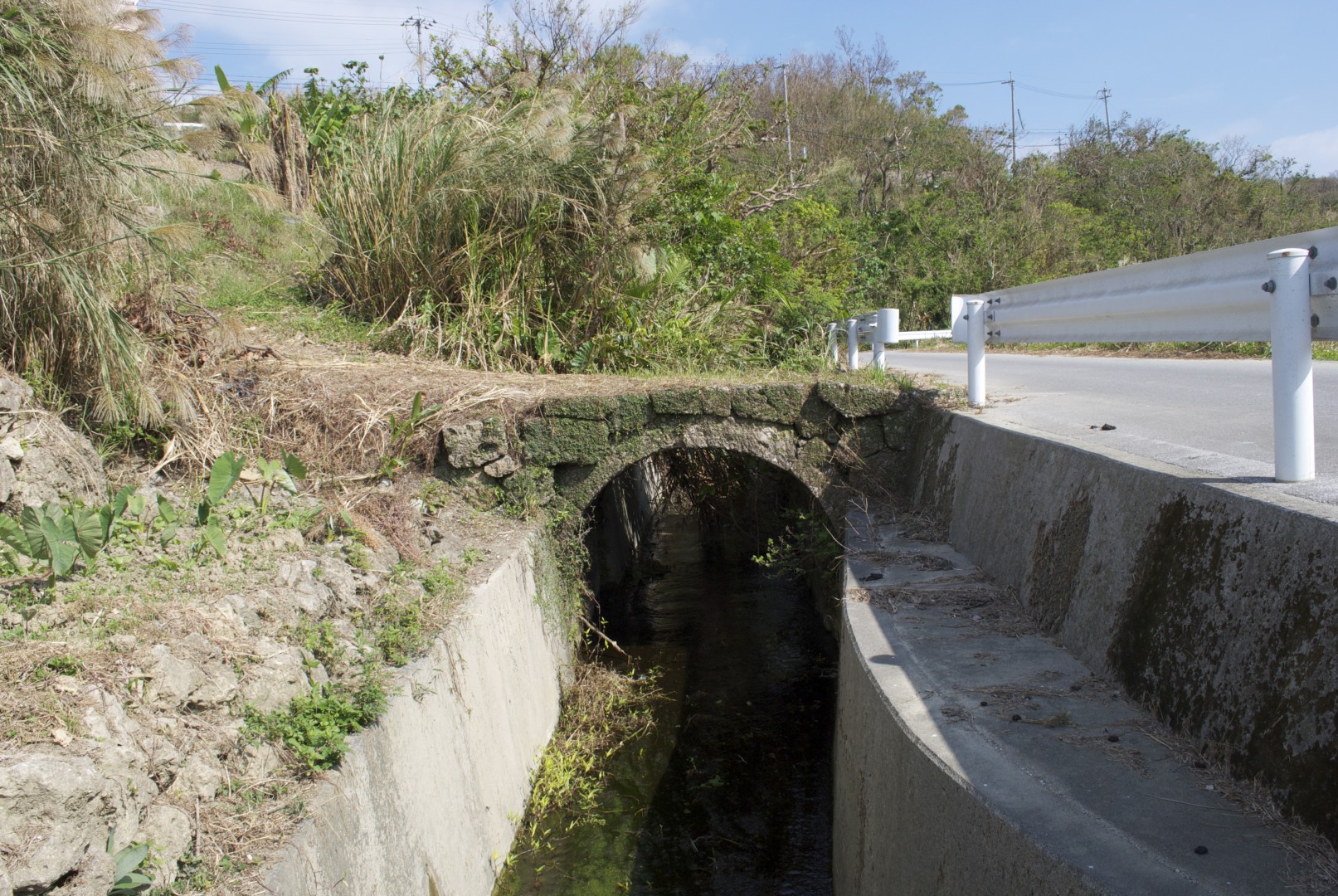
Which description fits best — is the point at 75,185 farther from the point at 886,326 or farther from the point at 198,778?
the point at 886,326

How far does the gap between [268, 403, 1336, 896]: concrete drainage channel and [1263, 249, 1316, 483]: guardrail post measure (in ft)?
0.88

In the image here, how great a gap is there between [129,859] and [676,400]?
532 cm

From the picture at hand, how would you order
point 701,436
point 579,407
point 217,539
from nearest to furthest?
point 217,539 < point 579,407 < point 701,436

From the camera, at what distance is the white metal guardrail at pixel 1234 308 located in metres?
2.85

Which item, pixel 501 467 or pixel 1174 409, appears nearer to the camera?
pixel 1174 409

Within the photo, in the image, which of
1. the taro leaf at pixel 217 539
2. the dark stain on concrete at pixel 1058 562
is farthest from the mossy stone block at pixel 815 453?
the taro leaf at pixel 217 539

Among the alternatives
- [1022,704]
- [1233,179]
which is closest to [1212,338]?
[1022,704]

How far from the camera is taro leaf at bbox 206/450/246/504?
15.9 feet

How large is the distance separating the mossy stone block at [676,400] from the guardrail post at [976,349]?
210cm

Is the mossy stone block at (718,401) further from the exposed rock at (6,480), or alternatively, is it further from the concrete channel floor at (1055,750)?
the exposed rock at (6,480)

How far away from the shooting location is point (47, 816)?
8.30 feet

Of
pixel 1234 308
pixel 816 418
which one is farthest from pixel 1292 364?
pixel 816 418

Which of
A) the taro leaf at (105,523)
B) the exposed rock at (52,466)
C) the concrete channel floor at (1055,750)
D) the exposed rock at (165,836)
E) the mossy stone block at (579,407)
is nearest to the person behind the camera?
the concrete channel floor at (1055,750)

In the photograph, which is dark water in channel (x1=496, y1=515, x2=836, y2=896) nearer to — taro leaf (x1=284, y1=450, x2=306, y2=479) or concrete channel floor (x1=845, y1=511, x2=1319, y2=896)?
concrete channel floor (x1=845, y1=511, x2=1319, y2=896)
